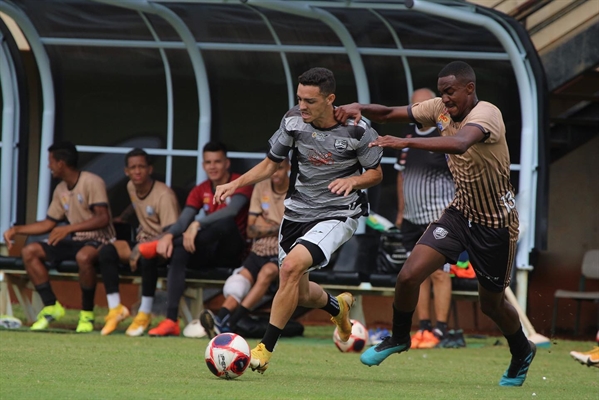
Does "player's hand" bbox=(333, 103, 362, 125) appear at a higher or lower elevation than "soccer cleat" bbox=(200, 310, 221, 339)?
higher

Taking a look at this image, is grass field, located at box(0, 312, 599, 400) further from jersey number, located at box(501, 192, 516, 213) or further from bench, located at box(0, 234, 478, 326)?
jersey number, located at box(501, 192, 516, 213)

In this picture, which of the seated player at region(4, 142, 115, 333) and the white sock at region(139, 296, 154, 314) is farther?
the seated player at region(4, 142, 115, 333)

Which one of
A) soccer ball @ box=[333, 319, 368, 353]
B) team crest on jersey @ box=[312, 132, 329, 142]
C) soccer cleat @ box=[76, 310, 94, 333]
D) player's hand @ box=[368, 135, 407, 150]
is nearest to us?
player's hand @ box=[368, 135, 407, 150]

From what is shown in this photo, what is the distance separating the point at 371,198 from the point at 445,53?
6.00 ft

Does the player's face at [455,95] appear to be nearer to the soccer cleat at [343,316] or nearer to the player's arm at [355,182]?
the player's arm at [355,182]

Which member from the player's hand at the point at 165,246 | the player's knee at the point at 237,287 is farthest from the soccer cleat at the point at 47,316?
the player's knee at the point at 237,287

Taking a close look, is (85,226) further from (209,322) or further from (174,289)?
(209,322)

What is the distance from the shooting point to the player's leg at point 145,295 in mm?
10617

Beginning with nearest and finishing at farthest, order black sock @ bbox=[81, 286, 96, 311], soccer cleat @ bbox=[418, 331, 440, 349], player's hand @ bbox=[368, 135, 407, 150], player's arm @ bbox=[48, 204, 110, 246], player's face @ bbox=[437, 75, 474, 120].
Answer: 1. player's hand @ bbox=[368, 135, 407, 150]
2. player's face @ bbox=[437, 75, 474, 120]
3. soccer cleat @ bbox=[418, 331, 440, 349]
4. black sock @ bbox=[81, 286, 96, 311]
5. player's arm @ bbox=[48, 204, 110, 246]

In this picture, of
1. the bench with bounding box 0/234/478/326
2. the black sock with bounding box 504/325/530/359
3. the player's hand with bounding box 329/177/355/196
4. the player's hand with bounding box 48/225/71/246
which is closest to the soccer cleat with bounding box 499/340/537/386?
the black sock with bounding box 504/325/530/359

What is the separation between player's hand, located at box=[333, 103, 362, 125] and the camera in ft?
23.9

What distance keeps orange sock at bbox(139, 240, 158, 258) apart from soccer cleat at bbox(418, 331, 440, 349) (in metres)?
2.73

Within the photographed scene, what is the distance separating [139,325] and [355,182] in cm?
435

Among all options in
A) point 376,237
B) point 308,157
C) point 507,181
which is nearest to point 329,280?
point 376,237
